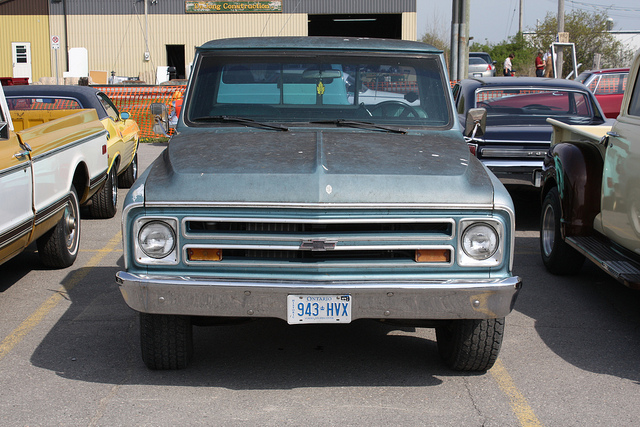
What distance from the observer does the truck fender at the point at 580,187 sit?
236 inches

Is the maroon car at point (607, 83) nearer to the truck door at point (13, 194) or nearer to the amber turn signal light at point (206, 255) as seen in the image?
the truck door at point (13, 194)

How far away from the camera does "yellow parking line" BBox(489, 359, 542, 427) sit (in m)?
3.79

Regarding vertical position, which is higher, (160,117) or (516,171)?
(160,117)

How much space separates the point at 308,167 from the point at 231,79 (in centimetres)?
143

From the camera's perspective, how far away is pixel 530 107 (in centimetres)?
1003

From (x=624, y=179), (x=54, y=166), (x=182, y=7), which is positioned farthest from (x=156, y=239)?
(x=182, y=7)

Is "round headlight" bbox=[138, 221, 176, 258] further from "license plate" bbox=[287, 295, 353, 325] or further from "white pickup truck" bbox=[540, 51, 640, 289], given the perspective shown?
"white pickup truck" bbox=[540, 51, 640, 289]

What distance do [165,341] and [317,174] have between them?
1320mm

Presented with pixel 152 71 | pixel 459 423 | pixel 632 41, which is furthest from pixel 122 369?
pixel 632 41

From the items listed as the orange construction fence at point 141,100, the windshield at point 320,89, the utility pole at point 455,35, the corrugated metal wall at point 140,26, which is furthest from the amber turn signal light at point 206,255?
the corrugated metal wall at point 140,26

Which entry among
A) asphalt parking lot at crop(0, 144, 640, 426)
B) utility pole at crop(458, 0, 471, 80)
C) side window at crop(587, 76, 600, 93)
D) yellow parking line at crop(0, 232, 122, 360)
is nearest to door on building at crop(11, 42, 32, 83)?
utility pole at crop(458, 0, 471, 80)

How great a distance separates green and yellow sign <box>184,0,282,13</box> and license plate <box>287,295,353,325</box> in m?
35.9

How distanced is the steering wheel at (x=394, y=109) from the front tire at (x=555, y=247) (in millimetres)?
2034

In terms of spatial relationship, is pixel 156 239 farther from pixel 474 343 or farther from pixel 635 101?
pixel 635 101
